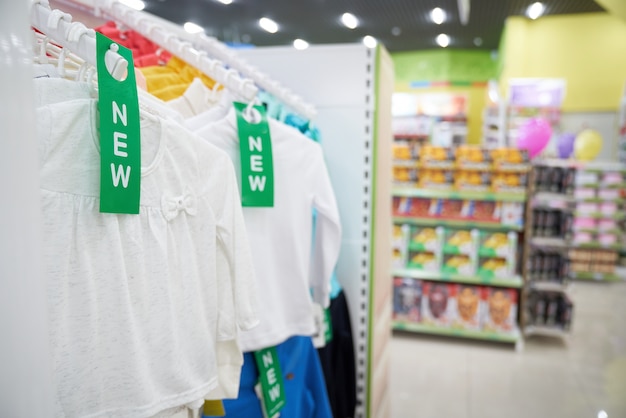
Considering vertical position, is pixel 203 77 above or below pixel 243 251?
above

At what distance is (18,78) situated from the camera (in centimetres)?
35

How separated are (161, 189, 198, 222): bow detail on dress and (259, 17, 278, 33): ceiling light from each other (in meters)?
8.96

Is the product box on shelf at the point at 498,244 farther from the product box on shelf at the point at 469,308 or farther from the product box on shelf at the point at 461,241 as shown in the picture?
the product box on shelf at the point at 469,308

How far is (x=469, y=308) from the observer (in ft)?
13.5

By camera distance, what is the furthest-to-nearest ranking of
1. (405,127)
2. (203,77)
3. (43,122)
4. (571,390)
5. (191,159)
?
1. (405,127)
2. (571,390)
3. (203,77)
4. (191,159)
5. (43,122)

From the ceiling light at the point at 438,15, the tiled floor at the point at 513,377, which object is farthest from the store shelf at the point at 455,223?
the ceiling light at the point at 438,15

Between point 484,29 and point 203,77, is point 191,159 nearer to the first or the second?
point 203,77

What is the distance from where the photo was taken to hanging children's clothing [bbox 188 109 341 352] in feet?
3.98

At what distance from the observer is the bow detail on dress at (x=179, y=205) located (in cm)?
83

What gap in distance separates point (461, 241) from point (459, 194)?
0.42 metres

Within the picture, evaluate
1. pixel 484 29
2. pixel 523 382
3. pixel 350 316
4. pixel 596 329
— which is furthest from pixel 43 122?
pixel 484 29

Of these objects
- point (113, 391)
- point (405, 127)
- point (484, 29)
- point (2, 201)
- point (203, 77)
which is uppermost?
point (484, 29)

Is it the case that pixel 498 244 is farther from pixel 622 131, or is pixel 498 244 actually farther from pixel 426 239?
pixel 622 131

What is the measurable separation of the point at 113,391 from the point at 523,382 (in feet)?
11.3
